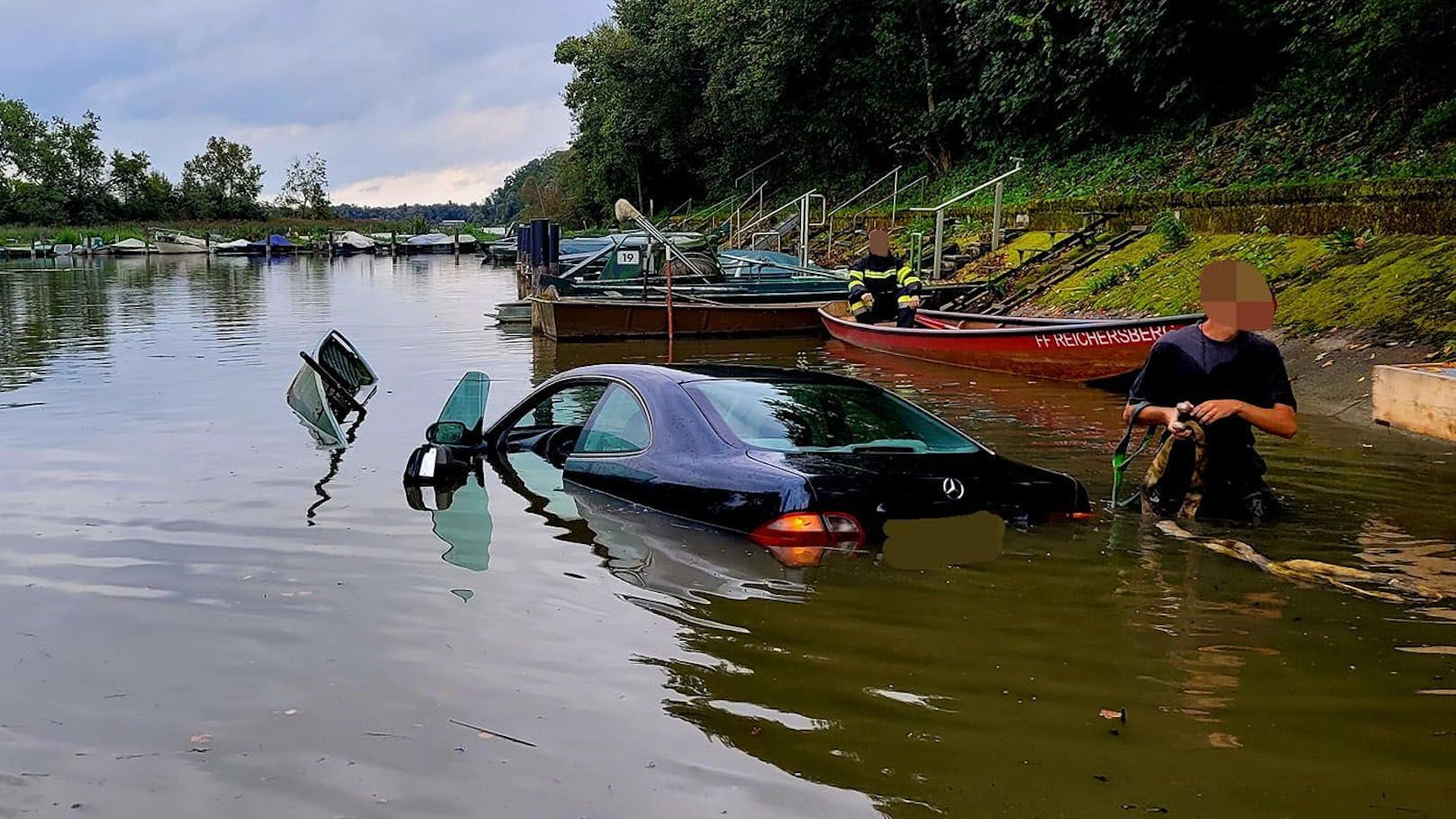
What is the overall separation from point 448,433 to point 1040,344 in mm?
7656

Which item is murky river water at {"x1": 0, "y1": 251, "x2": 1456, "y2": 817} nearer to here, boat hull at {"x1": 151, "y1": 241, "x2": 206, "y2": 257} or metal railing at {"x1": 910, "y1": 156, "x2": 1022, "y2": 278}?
metal railing at {"x1": 910, "y1": 156, "x2": 1022, "y2": 278}

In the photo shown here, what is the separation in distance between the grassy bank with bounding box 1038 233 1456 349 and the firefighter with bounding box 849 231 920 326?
111 inches

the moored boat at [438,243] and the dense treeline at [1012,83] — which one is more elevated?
the dense treeline at [1012,83]

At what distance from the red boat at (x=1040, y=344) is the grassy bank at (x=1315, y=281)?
171 cm

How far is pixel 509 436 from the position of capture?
848cm

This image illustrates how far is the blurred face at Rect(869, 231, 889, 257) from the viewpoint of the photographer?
1541 cm

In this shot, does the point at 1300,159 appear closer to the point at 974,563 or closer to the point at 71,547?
the point at 974,563

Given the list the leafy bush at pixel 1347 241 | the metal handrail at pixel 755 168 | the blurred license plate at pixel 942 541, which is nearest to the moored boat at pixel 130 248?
the metal handrail at pixel 755 168

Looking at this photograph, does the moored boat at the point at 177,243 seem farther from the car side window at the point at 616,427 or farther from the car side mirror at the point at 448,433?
the car side window at the point at 616,427

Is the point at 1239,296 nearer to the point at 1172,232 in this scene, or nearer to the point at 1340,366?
the point at 1340,366

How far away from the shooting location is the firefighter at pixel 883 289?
655 inches

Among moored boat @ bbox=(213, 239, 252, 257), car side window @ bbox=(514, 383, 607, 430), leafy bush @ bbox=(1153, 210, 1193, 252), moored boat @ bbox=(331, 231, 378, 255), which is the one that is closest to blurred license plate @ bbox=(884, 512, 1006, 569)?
car side window @ bbox=(514, 383, 607, 430)

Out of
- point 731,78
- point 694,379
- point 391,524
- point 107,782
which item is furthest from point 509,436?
point 731,78

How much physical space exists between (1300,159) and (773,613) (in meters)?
19.2
